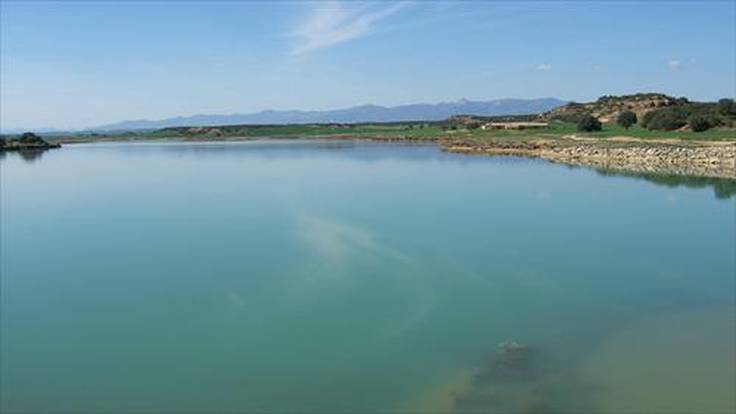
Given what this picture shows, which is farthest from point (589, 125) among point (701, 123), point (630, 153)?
point (630, 153)

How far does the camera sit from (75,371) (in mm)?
7344

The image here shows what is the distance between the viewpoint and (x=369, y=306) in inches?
Answer: 370

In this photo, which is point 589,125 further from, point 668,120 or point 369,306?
point 369,306

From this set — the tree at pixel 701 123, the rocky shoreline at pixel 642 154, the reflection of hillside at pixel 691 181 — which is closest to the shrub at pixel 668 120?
the tree at pixel 701 123

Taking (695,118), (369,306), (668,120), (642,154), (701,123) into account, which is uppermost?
(695,118)

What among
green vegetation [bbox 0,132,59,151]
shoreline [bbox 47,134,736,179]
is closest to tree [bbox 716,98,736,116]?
shoreline [bbox 47,134,736,179]

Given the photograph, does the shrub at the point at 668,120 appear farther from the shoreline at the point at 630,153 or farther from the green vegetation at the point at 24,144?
the green vegetation at the point at 24,144

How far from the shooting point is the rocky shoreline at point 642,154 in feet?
91.1

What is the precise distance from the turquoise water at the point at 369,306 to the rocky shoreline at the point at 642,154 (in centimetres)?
873

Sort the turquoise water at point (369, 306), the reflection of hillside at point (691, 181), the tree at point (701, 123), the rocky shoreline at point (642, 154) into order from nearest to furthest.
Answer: the turquoise water at point (369, 306), the reflection of hillside at point (691, 181), the rocky shoreline at point (642, 154), the tree at point (701, 123)

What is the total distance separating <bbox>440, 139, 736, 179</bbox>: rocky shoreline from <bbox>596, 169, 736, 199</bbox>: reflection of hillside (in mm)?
821

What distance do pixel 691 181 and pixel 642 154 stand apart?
8555mm

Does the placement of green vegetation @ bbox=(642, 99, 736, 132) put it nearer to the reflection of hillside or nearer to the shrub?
the shrub

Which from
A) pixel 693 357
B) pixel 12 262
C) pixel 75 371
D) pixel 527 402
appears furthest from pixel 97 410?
pixel 12 262
